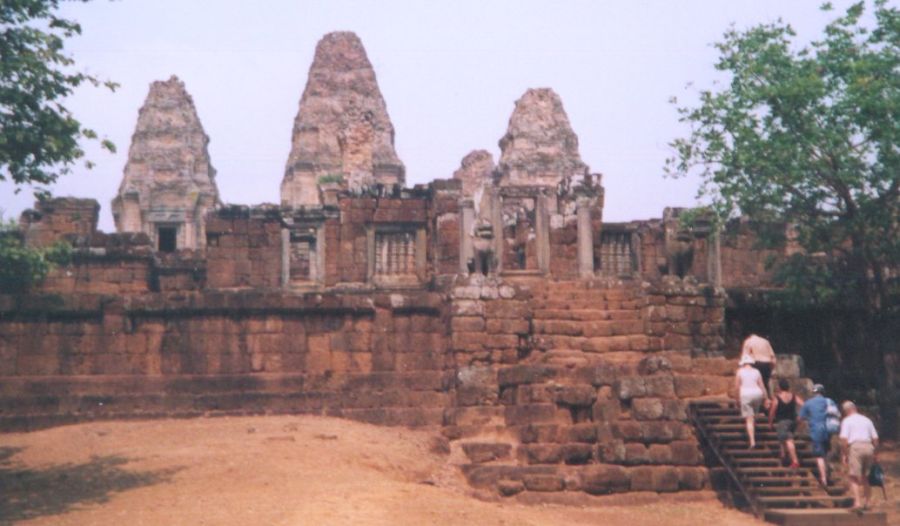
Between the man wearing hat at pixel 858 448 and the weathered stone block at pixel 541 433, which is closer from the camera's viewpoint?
the man wearing hat at pixel 858 448

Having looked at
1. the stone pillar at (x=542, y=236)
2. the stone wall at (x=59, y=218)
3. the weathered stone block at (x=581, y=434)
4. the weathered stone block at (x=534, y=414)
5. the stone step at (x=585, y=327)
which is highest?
the stone wall at (x=59, y=218)

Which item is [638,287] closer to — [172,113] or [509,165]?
[509,165]

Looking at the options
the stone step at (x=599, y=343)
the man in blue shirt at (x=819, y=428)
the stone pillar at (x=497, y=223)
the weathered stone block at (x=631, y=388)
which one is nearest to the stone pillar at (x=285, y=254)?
the stone pillar at (x=497, y=223)

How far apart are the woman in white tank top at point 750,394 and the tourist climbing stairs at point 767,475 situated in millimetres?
219

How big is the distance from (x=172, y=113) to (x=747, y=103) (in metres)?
33.7

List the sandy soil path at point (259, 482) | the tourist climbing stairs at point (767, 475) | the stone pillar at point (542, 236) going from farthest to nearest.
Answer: the stone pillar at point (542, 236) < the tourist climbing stairs at point (767, 475) < the sandy soil path at point (259, 482)

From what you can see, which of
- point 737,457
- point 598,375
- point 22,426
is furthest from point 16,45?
point 737,457

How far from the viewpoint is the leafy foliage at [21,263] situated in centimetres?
2012

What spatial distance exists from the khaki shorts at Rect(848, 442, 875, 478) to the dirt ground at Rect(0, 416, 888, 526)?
131cm

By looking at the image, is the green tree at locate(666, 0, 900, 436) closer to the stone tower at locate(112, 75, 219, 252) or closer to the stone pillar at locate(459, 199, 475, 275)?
the stone pillar at locate(459, 199, 475, 275)

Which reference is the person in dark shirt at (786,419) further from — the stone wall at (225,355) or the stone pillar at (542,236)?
the stone pillar at (542,236)

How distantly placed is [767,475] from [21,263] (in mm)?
12675

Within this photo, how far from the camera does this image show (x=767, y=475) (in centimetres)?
1451

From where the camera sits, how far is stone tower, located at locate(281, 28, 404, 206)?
1874 inches
